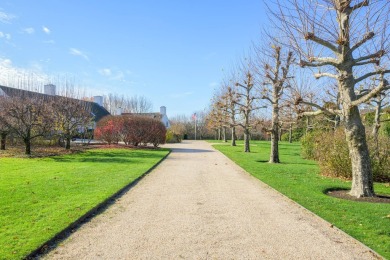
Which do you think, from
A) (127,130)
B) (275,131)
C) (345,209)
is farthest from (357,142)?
(127,130)

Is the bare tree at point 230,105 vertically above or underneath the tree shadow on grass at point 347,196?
above

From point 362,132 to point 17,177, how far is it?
33.5 feet

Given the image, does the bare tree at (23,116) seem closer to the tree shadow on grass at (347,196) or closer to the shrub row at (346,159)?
the shrub row at (346,159)

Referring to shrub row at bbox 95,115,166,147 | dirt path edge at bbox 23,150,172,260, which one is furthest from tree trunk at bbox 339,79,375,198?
shrub row at bbox 95,115,166,147

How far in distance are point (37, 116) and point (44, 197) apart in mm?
12435

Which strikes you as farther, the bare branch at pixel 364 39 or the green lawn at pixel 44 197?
the bare branch at pixel 364 39

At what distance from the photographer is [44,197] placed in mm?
7828

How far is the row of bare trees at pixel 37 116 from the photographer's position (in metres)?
18.1

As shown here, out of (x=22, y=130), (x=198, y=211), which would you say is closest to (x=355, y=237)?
(x=198, y=211)

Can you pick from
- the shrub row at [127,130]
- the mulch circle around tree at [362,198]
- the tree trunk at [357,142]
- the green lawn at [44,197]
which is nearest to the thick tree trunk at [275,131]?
the mulch circle around tree at [362,198]

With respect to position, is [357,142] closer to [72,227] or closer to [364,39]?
[364,39]

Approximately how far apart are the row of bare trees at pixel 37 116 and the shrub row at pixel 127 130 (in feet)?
15.7

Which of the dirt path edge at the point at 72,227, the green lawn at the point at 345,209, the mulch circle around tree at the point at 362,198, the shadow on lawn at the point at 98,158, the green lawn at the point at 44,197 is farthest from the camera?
the shadow on lawn at the point at 98,158

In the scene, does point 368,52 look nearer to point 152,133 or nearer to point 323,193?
point 323,193
